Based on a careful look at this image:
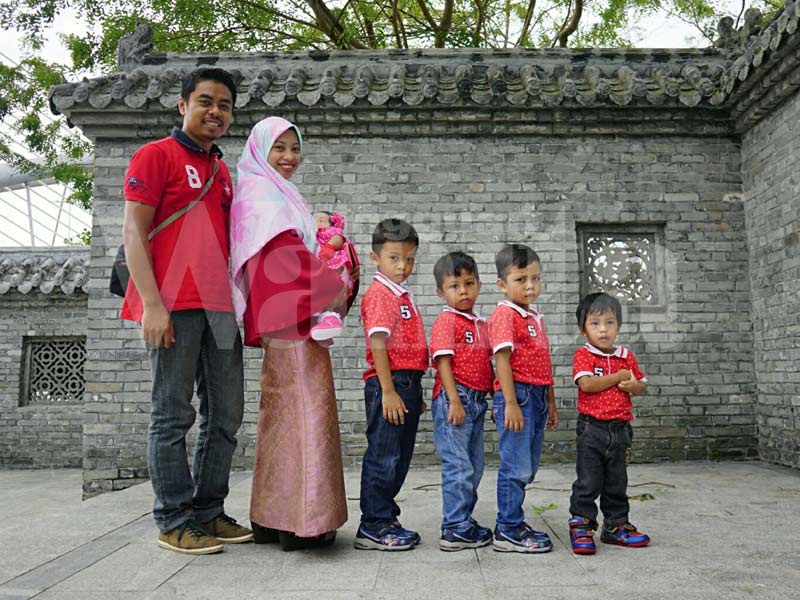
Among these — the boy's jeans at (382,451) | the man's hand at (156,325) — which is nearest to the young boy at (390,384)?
the boy's jeans at (382,451)

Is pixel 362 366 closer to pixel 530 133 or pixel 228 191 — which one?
pixel 530 133

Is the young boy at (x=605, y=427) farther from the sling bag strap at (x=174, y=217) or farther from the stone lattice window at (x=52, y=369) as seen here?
the stone lattice window at (x=52, y=369)

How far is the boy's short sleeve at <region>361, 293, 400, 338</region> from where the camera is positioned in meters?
3.12

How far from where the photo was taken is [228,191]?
3.37m

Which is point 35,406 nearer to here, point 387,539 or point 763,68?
point 387,539

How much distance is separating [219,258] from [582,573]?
196 centimetres

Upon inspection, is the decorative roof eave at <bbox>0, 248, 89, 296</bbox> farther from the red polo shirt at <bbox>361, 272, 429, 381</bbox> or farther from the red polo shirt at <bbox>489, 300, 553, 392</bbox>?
the red polo shirt at <bbox>489, 300, 553, 392</bbox>

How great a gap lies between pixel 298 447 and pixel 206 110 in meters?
1.54

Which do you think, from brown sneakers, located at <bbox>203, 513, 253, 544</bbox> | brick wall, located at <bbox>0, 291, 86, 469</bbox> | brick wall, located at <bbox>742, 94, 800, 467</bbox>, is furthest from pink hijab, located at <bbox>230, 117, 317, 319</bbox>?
brick wall, located at <bbox>0, 291, 86, 469</bbox>

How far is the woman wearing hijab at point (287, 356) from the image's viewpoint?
3.03 m

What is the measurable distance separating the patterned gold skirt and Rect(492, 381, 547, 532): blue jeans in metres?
0.70

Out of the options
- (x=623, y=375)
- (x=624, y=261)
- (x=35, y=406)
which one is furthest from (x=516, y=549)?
(x=35, y=406)

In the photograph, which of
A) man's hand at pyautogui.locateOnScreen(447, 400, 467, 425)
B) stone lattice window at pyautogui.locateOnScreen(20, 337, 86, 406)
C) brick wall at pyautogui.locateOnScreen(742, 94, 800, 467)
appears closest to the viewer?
man's hand at pyautogui.locateOnScreen(447, 400, 467, 425)

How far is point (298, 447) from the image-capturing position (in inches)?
120
